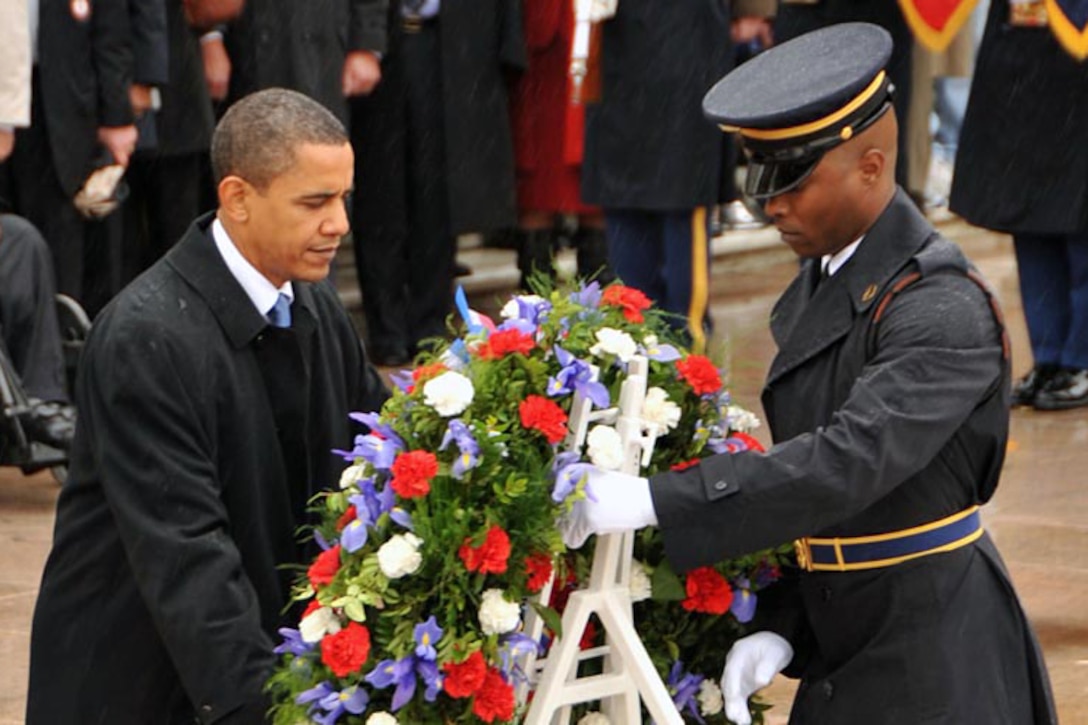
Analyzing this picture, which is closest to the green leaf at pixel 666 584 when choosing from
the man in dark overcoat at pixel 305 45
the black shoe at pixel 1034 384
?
the man in dark overcoat at pixel 305 45

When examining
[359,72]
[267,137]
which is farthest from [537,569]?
[359,72]

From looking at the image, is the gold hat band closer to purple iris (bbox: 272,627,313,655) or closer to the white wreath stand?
the white wreath stand

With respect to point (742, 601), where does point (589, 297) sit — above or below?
above

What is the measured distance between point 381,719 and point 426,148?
5498 millimetres

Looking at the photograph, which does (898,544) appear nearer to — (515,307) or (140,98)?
(515,307)

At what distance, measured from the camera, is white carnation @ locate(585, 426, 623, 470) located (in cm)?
353

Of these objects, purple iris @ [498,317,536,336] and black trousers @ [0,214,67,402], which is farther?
black trousers @ [0,214,67,402]

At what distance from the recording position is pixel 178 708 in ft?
12.9

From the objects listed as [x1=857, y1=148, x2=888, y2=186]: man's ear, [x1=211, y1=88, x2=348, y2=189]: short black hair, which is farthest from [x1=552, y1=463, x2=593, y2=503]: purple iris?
[x1=211, y1=88, x2=348, y2=189]: short black hair

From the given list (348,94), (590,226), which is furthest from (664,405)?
(590,226)

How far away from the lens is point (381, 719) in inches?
137

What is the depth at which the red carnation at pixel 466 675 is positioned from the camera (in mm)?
3441

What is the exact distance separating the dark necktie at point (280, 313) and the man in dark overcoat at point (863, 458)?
0.79m

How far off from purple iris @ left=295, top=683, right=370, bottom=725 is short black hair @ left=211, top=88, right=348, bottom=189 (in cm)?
95
